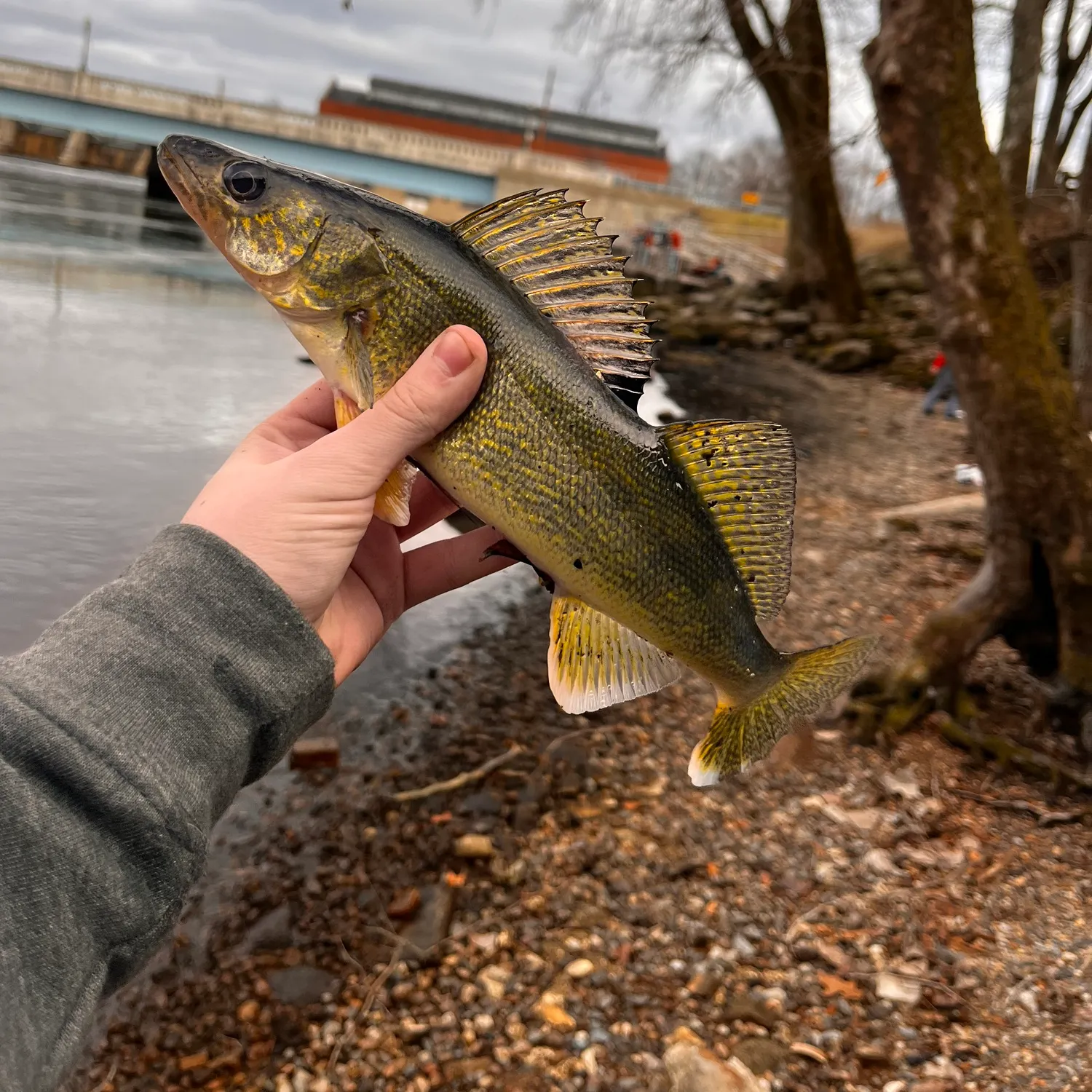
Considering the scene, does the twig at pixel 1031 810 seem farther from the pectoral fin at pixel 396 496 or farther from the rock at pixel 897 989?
the pectoral fin at pixel 396 496

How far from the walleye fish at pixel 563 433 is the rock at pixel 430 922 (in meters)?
2.17

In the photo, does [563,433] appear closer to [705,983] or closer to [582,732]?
[705,983]

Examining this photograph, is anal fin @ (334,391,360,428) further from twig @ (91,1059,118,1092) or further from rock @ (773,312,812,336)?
rock @ (773,312,812,336)

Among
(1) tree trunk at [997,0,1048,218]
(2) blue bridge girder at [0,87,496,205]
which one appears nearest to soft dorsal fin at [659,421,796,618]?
(1) tree trunk at [997,0,1048,218]

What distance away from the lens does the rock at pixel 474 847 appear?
447 centimetres

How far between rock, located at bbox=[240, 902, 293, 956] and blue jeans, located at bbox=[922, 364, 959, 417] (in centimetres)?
1387

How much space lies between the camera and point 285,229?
6.77 ft

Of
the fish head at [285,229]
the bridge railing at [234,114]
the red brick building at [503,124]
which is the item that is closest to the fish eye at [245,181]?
the fish head at [285,229]

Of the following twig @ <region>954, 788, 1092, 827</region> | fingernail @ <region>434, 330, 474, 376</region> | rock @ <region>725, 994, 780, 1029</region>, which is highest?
fingernail @ <region>434, 330, 474, 376</region>

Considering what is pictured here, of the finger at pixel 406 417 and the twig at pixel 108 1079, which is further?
the twig at pixel 108 1079

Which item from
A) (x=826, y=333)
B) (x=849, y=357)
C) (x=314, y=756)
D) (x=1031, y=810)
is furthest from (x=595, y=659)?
(x=826, y=333)

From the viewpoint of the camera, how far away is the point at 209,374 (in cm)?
1335

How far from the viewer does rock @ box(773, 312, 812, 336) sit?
2236 centimetres

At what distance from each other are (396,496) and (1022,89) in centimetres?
1741
